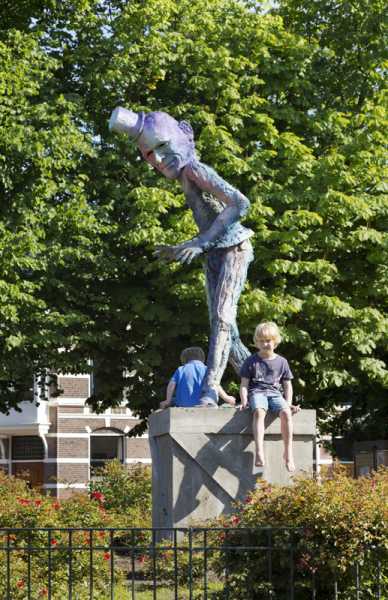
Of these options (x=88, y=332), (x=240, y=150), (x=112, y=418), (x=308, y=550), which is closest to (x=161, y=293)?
(x=88, y=332)

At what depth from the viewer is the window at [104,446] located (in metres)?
39.8

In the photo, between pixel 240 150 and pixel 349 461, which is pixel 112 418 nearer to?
pixel 349 461

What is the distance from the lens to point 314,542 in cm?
777

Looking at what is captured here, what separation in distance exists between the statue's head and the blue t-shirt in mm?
2137

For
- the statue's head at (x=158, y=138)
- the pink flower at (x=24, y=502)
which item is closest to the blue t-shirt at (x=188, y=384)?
the pink flower at (x=24, y=502)

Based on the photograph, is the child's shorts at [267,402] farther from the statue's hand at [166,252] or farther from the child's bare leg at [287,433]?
the statue's hand at [166,252]

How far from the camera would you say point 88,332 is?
19906 mm

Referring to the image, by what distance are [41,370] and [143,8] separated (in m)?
7.17

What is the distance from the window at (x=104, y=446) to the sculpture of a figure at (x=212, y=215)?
28.2 m

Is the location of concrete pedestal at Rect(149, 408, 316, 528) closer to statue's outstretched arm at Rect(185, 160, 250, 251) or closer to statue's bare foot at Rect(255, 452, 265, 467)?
statue's bare foot at Rect(255, 452, 265, 467)

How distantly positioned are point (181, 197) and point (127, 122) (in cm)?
815

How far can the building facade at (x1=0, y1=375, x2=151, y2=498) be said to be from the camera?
38.7 metres

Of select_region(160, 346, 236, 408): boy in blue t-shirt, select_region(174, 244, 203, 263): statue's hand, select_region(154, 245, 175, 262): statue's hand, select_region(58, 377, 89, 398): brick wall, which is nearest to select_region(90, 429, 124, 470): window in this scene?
select_region(58, 377, 89, 398): brick wall

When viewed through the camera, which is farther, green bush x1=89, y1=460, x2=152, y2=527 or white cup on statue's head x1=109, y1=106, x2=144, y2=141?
green bush x1=89, y1=460, x2=152, y2=527
